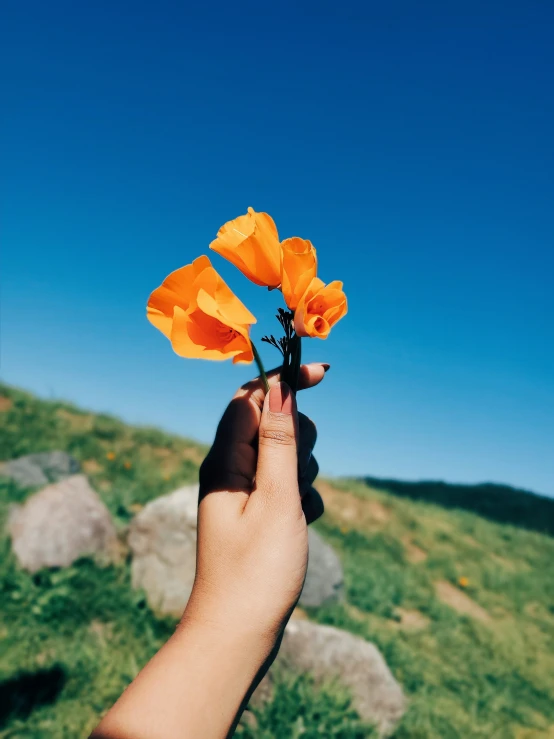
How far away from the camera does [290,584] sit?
4.47ft

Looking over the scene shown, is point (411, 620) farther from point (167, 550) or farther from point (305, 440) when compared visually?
point (305, 440)

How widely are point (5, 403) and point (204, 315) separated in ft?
31.6

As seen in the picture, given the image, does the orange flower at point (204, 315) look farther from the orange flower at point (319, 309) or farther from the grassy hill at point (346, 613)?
the grassy hill at point (346, 613)

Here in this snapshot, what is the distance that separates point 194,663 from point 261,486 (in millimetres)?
447

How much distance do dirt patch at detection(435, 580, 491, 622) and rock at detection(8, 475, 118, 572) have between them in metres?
5.61

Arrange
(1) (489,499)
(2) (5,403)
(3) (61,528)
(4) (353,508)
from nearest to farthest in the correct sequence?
(3) (61,528) < (2) (5,403) < (4) (353,508) < (1) (489,499)

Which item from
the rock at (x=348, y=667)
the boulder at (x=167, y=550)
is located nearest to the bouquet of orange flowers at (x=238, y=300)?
the rock at (x=348, y=667)

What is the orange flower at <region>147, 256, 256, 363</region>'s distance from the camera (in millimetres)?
1234

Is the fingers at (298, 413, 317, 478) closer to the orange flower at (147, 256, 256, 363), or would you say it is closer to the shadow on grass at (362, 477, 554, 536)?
the orange flower at (147, 256, 256, 363)

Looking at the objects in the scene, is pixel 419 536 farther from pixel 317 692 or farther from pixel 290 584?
pixel 290 584

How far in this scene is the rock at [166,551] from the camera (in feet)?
16.9

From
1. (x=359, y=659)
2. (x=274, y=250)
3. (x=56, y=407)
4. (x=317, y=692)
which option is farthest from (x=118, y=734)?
(x=56, y=407)

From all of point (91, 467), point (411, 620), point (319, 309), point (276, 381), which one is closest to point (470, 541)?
point (411, 620)

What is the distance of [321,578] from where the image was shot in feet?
21.0
